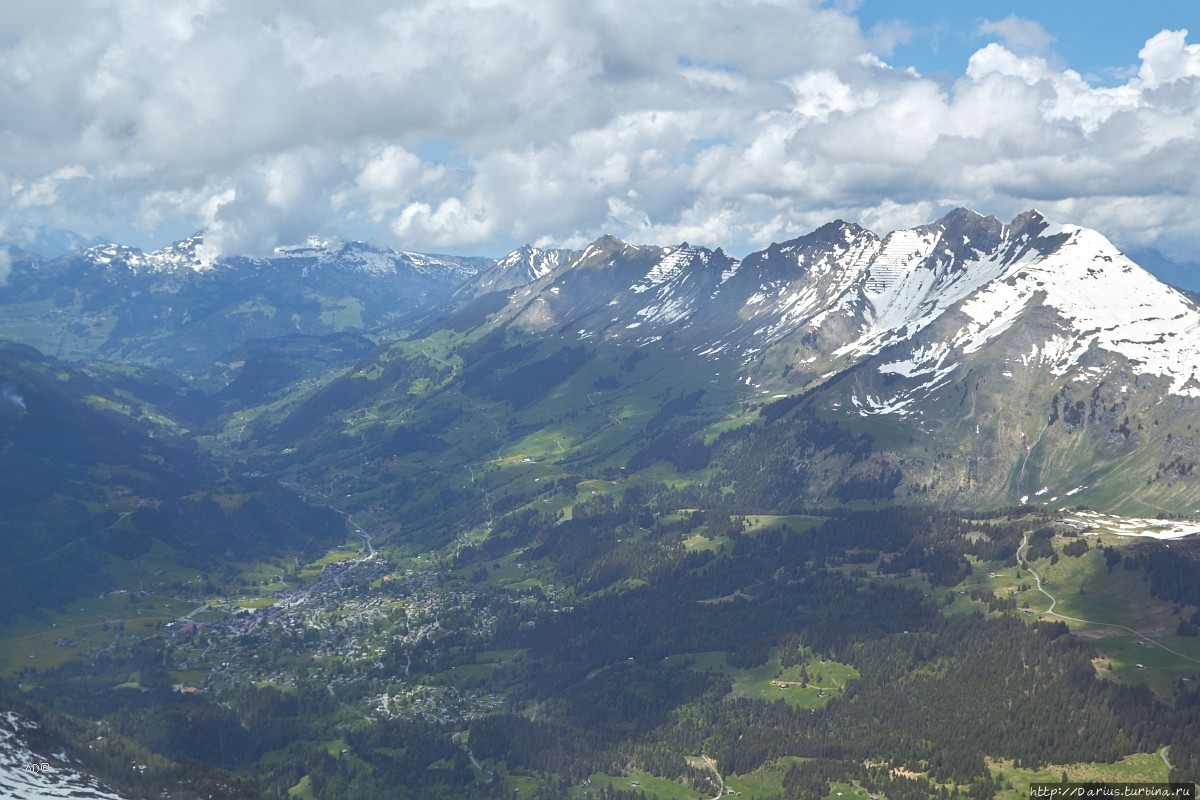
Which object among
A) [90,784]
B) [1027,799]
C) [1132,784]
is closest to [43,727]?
[90,784]

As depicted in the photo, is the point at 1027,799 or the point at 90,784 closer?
the point at 90,784

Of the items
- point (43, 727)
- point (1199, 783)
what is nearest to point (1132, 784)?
point (1199, 783)

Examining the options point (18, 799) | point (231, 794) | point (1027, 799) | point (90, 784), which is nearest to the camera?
point (18, 799)

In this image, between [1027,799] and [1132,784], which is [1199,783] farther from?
[1027,799]

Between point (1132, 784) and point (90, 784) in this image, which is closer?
point (90, 784)

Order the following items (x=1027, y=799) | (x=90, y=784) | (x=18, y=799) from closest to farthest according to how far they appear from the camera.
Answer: (x=18, y=799) → (x=90, y=784) → (x=1027, y=799)

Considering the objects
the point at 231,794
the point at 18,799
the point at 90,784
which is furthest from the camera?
the point at 231,794

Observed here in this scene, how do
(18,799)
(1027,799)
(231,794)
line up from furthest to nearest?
(1027,799) < (231,794) < (18,799)

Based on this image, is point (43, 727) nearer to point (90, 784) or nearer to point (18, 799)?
point (90, 784)
